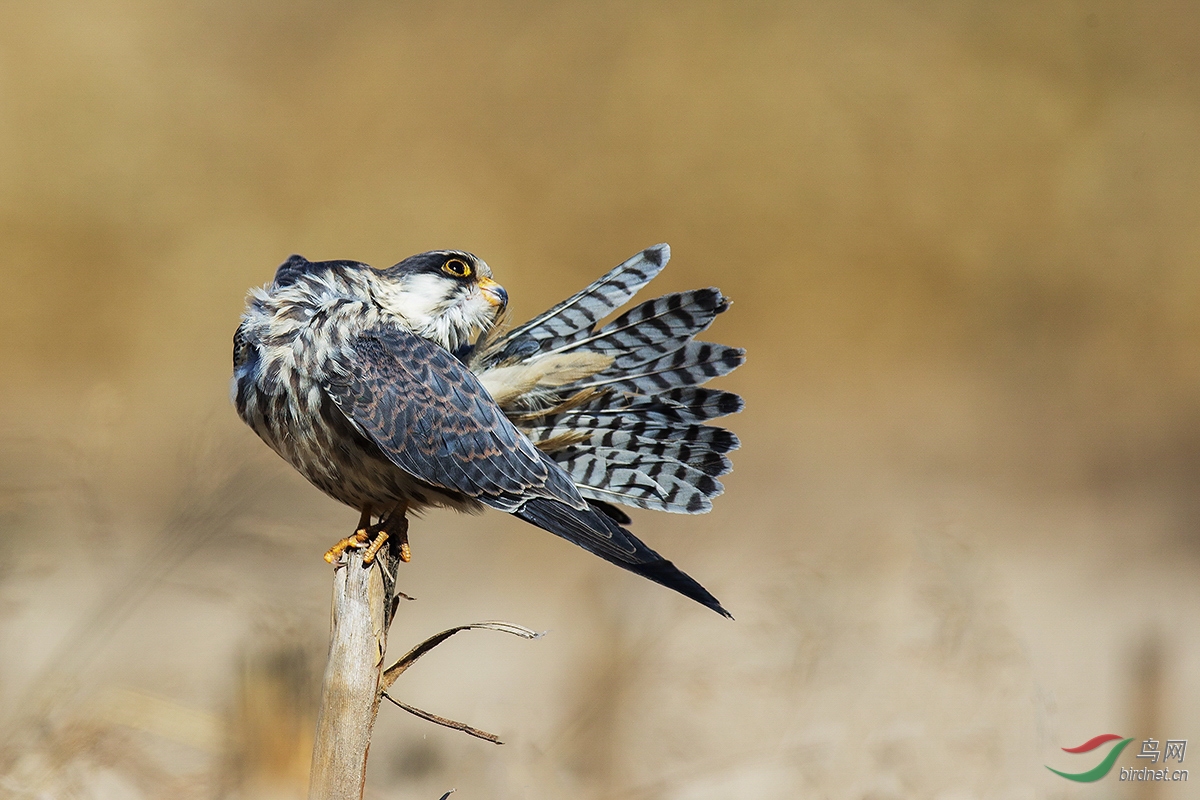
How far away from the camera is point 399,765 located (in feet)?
8.91

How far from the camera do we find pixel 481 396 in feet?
5.72

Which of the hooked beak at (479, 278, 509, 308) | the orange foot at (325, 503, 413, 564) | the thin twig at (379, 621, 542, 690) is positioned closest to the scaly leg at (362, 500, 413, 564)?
the orange foot at (325, 503, 413, 564)

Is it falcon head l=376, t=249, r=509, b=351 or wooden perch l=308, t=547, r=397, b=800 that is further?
falcon head l=376, t=249, r=509, b=351

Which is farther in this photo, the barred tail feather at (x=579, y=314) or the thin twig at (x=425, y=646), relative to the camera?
the barred tail feather at (x=579, y=314)

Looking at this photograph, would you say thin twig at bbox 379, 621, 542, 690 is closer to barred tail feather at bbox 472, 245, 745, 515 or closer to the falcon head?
barred tail feather at bbox 472, 245, 745, 515

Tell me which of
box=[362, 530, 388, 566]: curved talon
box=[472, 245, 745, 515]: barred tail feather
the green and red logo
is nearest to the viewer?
box=[362, 530, 388, 566]: curved talon

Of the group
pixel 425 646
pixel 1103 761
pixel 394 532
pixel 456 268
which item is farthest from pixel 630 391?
pixel 1103 761

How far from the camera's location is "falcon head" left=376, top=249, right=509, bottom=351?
1820 mm

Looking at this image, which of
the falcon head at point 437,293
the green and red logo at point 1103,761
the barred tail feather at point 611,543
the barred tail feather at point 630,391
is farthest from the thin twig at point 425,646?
the green and red logo at point 1103,761

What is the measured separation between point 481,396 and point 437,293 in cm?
23

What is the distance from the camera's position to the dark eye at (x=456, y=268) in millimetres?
1822

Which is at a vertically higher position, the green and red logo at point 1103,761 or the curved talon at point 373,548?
the green and red logo at point 1103,761

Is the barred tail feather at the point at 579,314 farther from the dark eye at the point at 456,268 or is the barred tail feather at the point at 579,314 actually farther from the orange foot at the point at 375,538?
the orange foot at the point at 375,538

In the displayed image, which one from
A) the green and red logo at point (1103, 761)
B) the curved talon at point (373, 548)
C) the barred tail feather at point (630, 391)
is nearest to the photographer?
the curved talon at point (373, 548)
